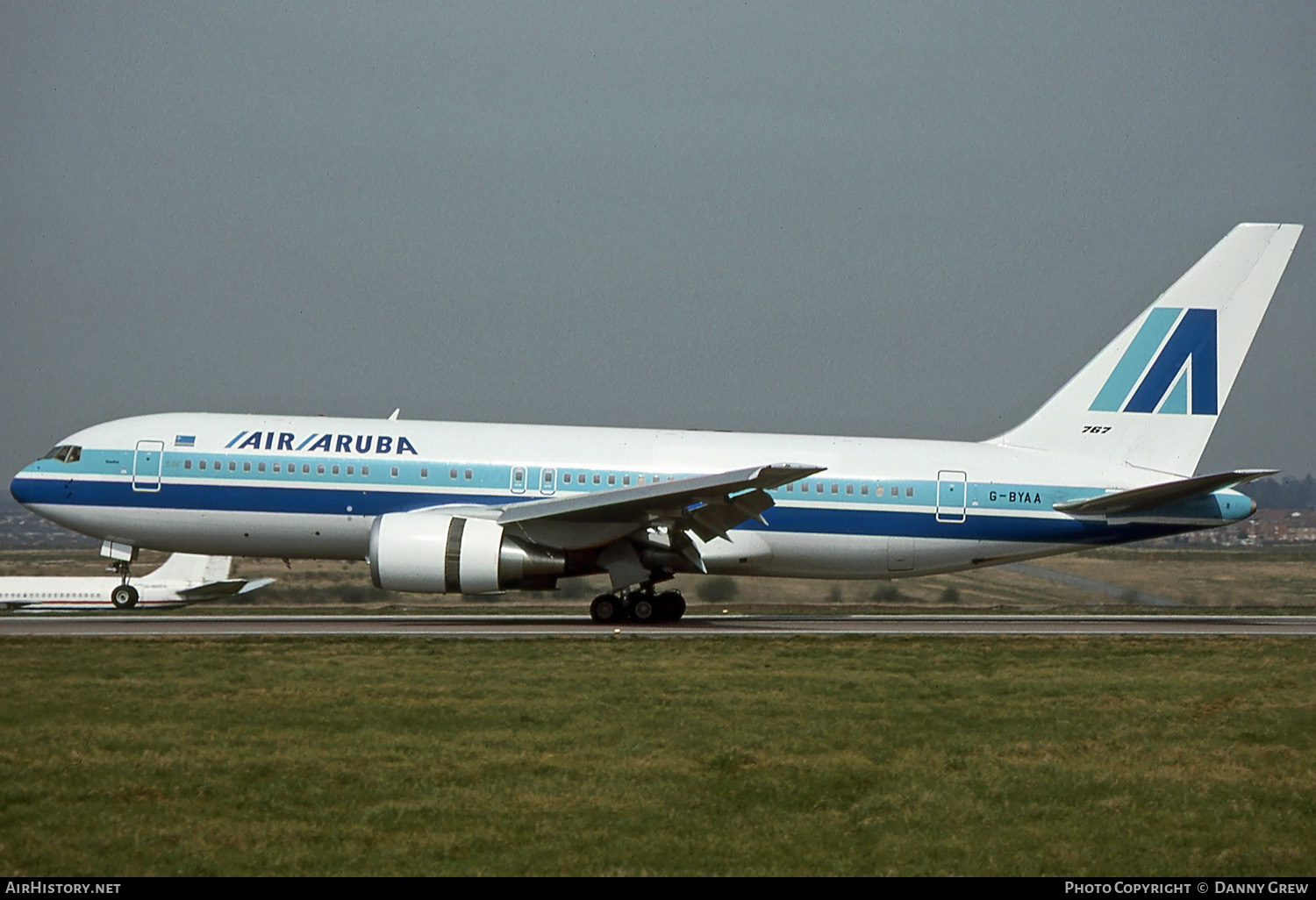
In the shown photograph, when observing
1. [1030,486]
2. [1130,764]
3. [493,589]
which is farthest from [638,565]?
[1130,764]

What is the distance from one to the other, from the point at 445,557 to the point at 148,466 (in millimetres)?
6919

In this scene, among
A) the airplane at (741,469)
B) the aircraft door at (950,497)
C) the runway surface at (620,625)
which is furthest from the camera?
the aircraft door at (950,497)

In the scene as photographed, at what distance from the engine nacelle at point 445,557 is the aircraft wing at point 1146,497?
10622 mm

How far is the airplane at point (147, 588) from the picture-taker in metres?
36.2

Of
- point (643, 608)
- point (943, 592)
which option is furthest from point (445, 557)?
point (943, 592)

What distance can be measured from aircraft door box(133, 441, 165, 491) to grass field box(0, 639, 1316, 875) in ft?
27.0

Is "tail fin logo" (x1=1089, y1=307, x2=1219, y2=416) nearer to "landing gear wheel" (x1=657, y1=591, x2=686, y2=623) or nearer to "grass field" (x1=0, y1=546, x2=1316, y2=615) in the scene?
"grass field" (x1=0, y1=546, x2=1316, y2=615)

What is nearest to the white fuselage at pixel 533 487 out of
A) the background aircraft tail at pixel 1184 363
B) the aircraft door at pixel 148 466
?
the aircraft door at pixel 148 466

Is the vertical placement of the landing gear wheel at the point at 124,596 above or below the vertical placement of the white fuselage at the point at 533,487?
below

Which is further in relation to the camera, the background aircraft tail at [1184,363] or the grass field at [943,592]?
the grass field at [943,592]

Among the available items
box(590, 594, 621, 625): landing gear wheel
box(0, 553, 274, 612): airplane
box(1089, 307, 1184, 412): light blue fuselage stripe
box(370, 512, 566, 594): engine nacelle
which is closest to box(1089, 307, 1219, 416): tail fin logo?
box(1089, 307, 1184, 412): light blue fuselage stripe

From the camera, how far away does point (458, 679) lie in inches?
618

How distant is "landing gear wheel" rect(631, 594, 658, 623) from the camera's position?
81.9 ft

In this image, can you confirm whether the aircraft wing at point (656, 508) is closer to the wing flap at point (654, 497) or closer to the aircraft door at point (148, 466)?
the wing flap at point (654, 497)
